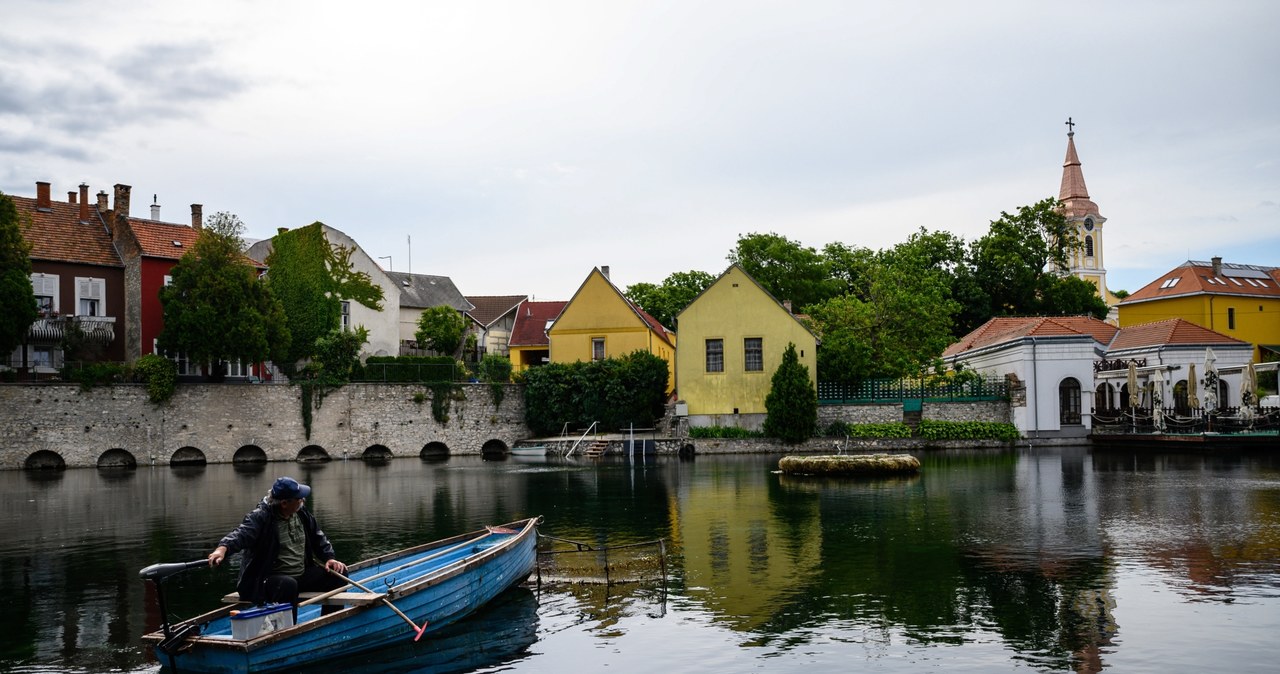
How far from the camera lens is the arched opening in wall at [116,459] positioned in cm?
4559

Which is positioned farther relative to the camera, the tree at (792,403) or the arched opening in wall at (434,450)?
the arched opening in wall at (434,450)

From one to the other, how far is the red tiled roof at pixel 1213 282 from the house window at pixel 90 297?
219 feet

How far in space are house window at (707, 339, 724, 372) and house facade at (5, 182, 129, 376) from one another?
98.3ft

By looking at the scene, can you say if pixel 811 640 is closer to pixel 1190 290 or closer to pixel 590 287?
pixel 590 287

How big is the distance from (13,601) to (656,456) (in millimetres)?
33620

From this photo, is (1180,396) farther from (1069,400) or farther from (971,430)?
(971,430)

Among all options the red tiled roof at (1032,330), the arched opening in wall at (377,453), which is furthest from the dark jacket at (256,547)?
the red tiled roof at (1032,330)

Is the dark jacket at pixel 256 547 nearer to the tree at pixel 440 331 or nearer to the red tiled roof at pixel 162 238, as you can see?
the red tiled roof at pixel 162 238

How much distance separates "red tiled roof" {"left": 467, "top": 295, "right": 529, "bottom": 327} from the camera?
8044 cm

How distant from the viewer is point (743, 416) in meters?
50.3

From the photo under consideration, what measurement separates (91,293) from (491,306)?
123ft

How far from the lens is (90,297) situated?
161ft

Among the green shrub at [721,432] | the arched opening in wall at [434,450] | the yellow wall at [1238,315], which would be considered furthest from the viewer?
the yellow wall at [1238,315]

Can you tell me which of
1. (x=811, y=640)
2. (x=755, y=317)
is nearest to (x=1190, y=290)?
(x=755, y=317)
